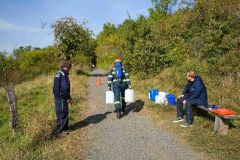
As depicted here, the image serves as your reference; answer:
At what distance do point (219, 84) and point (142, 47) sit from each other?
6991 mm

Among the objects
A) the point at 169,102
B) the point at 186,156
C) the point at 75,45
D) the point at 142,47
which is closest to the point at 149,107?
the point at 169,102

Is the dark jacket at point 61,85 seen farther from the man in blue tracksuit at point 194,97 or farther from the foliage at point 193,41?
the foliage at point 193,41

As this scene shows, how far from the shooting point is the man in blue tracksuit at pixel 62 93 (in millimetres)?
8352

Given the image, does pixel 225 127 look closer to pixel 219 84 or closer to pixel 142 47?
pixel 219 84

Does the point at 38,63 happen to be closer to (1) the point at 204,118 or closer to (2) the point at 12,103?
(2) the point at 12,103

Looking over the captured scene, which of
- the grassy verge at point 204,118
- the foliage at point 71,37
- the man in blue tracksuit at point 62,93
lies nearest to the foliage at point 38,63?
the foliage at point 71,37

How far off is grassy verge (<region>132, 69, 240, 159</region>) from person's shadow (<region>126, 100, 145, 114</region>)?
24 cm

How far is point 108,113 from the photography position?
1147 centimetres

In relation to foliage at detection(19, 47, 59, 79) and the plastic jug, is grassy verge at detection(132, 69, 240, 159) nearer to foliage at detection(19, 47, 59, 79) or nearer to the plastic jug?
the plastic jug

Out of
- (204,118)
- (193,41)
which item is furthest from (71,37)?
(204,118)

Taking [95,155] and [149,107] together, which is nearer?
[95,155]

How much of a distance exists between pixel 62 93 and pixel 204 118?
462 cm

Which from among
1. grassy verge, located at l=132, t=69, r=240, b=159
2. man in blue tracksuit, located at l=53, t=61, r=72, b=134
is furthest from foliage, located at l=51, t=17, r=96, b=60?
man in blue tracksuit, located at l=53, t=61, r=72, b=134

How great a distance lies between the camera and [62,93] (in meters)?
8.40
